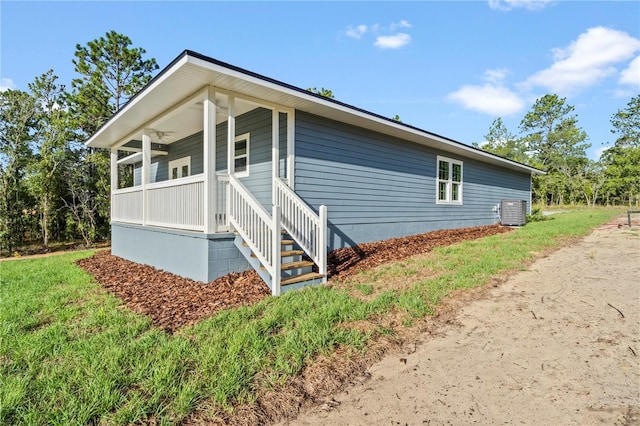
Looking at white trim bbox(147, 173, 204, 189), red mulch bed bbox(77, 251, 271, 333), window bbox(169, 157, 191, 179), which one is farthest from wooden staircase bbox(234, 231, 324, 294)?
window bbox(169, 157, 191, 179)

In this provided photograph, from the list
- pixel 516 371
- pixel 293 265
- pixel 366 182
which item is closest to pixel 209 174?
pixel 293 265

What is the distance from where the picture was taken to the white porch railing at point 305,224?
4926 mm

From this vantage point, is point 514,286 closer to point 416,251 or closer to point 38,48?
point 416,251

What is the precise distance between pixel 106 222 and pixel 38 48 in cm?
853

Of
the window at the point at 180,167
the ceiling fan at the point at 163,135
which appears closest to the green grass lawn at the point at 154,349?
the ceiling fan at the point at 163,135

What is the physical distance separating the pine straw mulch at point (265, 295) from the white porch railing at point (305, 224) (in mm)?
570

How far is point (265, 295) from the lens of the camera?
4.29m

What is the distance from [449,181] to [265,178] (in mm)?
7218

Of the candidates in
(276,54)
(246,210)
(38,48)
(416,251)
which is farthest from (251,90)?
(38,48)

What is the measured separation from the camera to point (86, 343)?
283 centimetres

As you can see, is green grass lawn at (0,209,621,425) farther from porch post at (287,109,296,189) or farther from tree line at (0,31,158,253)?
tree line at (0,31,158,253)

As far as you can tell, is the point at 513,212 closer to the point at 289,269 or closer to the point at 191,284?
the point at 289,269

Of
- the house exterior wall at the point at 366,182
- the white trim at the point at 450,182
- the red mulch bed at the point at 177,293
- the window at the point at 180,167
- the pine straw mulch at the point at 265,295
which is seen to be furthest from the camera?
the white trim at the point at 450,182

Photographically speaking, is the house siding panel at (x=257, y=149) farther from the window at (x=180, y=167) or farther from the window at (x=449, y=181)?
the window at (x=449, y=181)
